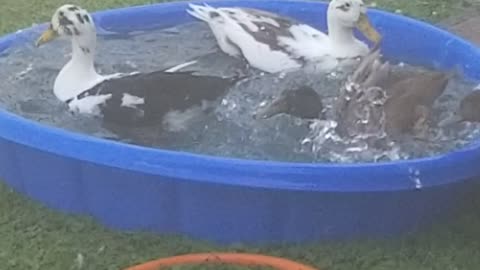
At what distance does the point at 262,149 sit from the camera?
367cm

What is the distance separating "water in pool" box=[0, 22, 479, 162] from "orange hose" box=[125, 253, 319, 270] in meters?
0.38

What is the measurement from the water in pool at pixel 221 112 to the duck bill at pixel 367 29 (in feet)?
0.69

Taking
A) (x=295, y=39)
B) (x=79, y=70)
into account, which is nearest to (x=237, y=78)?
(x=295, y=39)

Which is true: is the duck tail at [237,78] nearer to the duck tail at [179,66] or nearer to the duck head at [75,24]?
the duck tail at [179,66]

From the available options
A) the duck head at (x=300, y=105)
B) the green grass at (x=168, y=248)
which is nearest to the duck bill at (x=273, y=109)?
the duck head at (x=300, y=105)

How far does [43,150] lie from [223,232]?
58 centimetres

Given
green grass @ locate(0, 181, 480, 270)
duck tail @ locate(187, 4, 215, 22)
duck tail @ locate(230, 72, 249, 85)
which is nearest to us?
green grass @ locate(0, 181, 480, 270)

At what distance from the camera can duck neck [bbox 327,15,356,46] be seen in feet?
13.9

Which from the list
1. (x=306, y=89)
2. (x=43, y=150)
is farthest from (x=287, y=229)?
(x=43, y=150)

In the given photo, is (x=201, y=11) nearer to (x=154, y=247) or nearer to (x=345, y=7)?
(x=345, y=7)

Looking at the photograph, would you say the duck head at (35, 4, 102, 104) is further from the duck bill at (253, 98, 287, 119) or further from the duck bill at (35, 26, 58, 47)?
the duck bill at (253, 98, 287, 119)

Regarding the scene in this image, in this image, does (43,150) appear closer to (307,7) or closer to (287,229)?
(287,229)

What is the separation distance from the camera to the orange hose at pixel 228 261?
129 inches

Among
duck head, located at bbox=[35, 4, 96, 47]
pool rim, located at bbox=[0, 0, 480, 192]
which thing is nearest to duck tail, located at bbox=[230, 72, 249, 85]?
duck head, located at bbox=[35, 4, 96, 47]
